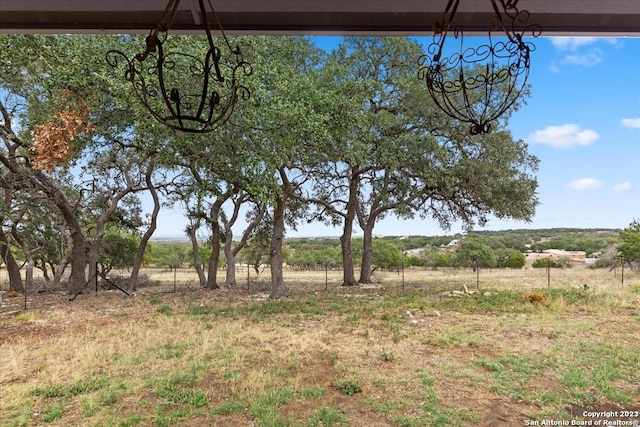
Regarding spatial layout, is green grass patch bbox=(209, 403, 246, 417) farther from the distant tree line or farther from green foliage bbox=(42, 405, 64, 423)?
the distant tree line

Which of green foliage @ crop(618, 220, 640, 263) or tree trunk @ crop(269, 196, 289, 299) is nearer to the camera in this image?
tree trunk @ crop(269, 196, 289, 299)

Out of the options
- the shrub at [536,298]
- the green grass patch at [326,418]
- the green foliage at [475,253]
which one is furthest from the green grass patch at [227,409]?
the green foliage at [475,253]

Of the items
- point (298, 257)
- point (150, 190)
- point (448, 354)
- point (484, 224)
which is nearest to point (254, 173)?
point (448, 354)

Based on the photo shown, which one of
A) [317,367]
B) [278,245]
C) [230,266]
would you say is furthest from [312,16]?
[230,266]

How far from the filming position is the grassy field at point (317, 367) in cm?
228

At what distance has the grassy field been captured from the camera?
7.47 ft

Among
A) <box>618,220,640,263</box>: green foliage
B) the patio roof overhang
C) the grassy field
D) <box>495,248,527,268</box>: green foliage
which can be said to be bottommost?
<box>495,248,527,268</box>: green foliage

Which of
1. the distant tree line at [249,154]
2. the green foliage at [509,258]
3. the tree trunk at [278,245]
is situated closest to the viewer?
the distant tree line at [249,154]

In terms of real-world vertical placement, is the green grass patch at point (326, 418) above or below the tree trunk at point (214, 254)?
below

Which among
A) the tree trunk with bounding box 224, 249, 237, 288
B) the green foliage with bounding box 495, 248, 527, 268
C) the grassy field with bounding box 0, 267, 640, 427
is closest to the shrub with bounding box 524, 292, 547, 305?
the grassy field with bounding box 0, 267, 640, 427

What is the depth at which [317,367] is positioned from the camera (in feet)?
10.3

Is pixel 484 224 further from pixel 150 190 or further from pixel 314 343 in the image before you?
pixel 150 190

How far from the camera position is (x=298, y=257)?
24406mm

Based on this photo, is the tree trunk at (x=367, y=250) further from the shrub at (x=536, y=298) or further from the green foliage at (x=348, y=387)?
the green foliage at (x=348, y=387)
